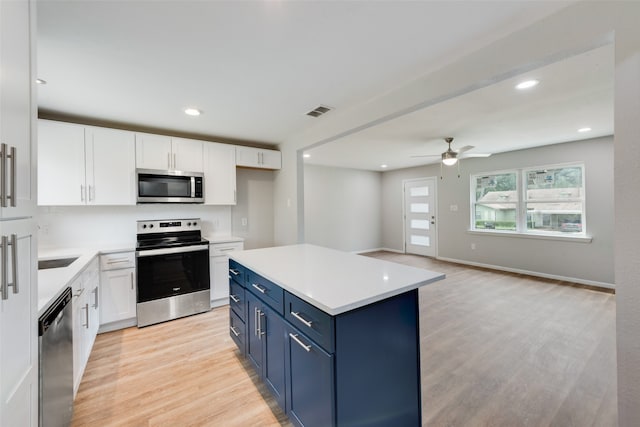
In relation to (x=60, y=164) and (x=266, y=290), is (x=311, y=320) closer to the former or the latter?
(x=266, y=290)

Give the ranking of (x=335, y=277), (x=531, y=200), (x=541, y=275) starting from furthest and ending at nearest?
(x=531, y=200), (x=541, y=275), (x=335, y=277)

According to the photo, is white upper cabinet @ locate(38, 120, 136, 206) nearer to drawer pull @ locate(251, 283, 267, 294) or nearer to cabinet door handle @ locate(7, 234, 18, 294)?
drawer pull @ locate(251, 283, 267, 294)

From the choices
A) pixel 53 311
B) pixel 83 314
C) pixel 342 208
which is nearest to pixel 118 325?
pixel 83 314

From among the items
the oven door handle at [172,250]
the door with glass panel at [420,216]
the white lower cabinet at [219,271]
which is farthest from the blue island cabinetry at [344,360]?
the door with glass panel at [420,216]

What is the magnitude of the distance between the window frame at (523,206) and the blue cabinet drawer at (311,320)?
538cm

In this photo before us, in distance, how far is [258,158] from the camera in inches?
153

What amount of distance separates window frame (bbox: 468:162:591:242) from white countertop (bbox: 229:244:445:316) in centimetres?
461

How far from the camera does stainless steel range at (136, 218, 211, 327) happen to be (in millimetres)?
2920

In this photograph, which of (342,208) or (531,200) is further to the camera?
(342,208)

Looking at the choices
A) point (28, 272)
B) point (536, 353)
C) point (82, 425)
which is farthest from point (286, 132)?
point (536, 353)

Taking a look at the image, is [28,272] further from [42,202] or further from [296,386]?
[42,202]

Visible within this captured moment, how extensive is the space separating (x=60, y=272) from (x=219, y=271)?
1.73m

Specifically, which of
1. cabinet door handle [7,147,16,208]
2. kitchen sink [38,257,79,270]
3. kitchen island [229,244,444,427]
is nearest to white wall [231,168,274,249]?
kitchen sink [38,257,79,270]

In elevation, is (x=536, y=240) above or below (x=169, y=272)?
above
